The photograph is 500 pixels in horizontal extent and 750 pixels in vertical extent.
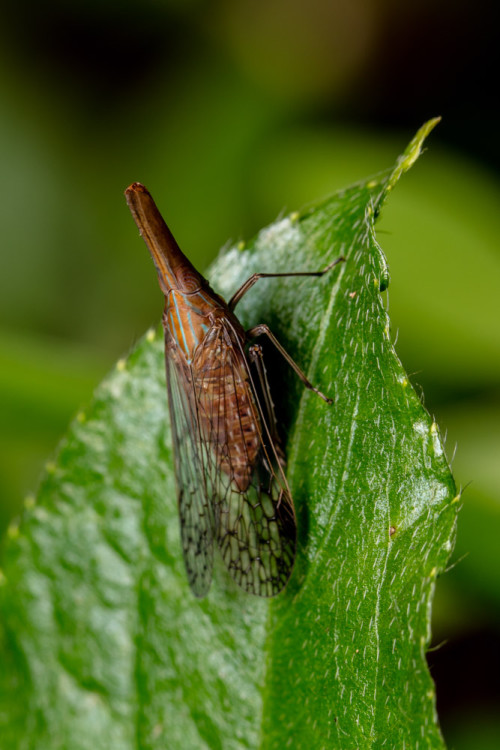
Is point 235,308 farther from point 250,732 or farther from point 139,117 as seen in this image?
point 139,117

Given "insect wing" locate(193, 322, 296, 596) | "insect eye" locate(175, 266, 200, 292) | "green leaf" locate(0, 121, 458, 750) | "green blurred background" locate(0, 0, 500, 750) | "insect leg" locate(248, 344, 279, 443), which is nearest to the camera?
"green leaf" locate(0, 121, 458, 750)

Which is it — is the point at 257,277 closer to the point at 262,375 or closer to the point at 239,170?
the point at 262,375

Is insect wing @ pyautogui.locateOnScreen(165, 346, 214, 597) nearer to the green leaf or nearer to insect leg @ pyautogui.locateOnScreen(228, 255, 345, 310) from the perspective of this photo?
the green leaf

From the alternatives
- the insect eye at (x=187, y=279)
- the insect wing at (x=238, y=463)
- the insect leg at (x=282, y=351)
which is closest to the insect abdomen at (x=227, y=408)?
the insect wing at (x=238, y=463)

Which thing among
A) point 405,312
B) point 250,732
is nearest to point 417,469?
point 250,732

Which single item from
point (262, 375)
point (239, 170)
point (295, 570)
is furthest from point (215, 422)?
point (239, 170)

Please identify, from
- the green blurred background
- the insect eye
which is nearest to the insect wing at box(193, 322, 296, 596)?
the insect eye

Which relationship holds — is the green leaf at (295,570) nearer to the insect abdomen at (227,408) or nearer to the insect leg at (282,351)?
the insect leg at (282,351)
